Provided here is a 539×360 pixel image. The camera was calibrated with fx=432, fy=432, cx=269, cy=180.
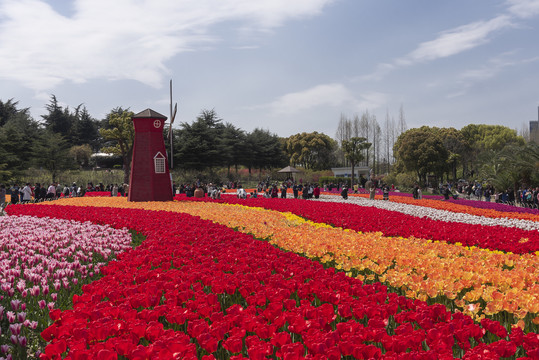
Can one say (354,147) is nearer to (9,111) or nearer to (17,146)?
(17,146)

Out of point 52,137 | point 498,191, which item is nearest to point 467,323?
point 498,191

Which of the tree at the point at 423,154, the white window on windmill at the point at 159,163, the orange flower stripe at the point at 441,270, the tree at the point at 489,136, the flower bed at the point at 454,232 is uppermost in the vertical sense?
the tree at the point at 489,136

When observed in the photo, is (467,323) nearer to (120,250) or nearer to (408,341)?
(408,341)

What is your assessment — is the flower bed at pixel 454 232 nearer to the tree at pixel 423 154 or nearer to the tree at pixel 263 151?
the tree at pixel 423 154

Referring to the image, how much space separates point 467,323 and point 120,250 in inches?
240

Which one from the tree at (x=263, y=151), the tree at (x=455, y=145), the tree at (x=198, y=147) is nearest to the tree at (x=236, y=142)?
the tree at (x=263, y=151)

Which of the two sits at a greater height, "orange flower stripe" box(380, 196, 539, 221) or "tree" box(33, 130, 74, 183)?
"tree" box(33, 130, 74, 183)

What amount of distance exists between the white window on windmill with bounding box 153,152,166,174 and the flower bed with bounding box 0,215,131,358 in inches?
516

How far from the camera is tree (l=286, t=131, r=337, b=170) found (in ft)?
254

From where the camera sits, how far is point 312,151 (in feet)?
257

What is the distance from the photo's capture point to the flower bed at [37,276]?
397 cm

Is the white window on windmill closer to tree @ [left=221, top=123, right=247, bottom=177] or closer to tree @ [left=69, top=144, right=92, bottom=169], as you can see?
tree @ [left=221, top=123, right=247, bottom=177]

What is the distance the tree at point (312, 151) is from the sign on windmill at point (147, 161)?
2176 inches

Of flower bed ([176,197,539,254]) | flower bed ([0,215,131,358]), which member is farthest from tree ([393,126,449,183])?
flower bed ([0,215,131,358])
